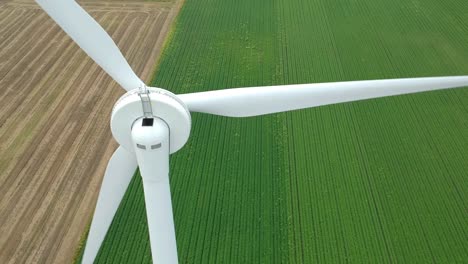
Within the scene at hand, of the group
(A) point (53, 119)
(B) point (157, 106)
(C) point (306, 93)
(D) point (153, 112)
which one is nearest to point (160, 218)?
(D) point (153, 112)

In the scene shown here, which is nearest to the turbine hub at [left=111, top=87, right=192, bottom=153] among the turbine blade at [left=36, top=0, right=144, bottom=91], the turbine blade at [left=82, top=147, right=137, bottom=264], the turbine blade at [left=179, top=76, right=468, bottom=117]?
the turbine blade at [left=36, top=0, right=144, bottom=91]

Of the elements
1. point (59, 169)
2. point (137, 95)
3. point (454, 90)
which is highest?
point (137, 95)

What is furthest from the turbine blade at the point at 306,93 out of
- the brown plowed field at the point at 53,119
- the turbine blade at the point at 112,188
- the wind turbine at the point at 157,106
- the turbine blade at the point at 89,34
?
the brown plowed field at the point at 53,119

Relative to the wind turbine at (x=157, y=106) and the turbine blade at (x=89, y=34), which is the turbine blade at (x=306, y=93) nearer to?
the wind turbine at (x=157, y=106)

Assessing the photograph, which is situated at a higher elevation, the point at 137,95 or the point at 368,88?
the point at 137,95

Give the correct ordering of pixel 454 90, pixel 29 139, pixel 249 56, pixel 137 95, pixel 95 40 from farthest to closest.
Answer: pixel 249 56 → pixel 454 90 → pixel 29 139 → pixel 95 40 → pixel 137 95

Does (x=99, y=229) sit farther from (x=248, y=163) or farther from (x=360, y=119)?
(x=360, y=119)

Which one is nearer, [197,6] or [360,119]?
[360,119]

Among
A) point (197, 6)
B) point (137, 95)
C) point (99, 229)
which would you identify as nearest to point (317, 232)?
point (99, 229)
